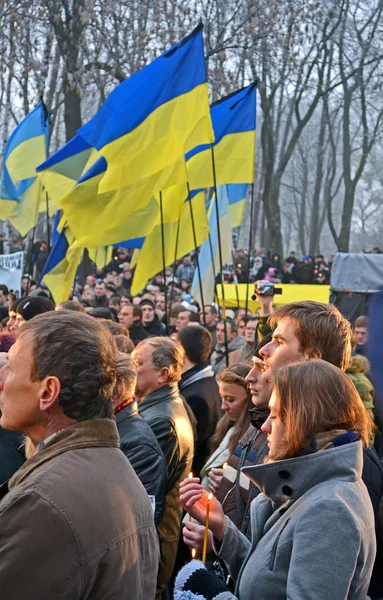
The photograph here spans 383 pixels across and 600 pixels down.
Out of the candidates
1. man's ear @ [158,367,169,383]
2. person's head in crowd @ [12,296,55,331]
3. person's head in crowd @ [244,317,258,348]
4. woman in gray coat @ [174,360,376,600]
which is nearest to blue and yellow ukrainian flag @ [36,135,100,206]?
person's head in crowd @ [244,317,258,348]

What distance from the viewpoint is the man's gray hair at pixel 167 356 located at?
4.90 metres

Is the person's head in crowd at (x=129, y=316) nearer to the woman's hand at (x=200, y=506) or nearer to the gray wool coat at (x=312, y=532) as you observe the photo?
the woman's hand at (x=200, y=506)

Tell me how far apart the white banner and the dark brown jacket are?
1107 cm

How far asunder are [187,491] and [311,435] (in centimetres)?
59

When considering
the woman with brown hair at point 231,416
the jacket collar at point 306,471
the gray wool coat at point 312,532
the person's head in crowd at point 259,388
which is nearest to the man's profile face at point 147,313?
the woman with brown hair at point 231,416

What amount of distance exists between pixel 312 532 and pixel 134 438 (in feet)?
5.97

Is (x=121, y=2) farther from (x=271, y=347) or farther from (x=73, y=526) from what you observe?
(x=73, y=526)

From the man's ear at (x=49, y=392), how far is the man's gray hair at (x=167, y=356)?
2611 mm

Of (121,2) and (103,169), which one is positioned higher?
(121,2)

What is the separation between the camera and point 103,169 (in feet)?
27.2

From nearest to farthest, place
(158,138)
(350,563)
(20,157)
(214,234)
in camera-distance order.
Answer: (350,563) → (158,138) → (214,234) → (20,157)

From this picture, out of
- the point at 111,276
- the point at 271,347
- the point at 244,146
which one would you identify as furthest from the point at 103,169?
the point at 111,276

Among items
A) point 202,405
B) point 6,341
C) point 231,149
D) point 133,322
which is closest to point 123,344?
point 6,341

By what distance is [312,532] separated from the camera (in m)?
2.29
